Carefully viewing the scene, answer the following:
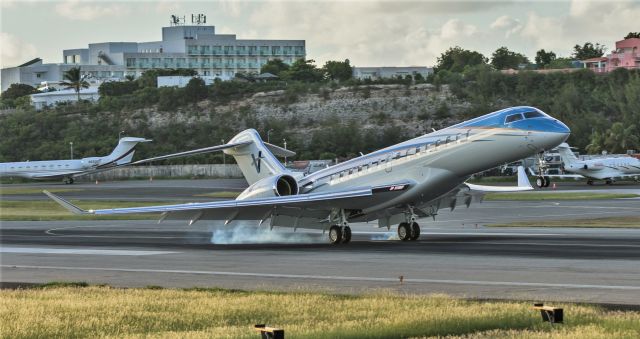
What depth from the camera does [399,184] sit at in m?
33.4

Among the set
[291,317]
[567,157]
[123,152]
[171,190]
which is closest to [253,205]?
[291,317]

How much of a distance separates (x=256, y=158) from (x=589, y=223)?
1522 cm

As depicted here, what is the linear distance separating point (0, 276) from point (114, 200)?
4757cm

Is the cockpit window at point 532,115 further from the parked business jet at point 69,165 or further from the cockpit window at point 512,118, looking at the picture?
the parked business jet at point 69,165

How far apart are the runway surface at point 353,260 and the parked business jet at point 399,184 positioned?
3.53 ft

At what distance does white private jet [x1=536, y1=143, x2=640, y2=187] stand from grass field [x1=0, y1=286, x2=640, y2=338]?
69.2 metres

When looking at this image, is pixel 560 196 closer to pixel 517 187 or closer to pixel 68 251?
pixel 517 187

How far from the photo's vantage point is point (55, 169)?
105438 millimetres

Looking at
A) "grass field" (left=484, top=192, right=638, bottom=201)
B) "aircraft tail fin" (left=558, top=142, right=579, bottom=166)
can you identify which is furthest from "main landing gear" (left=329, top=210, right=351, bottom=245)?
"aircraft tail fin" (left=558, top=142, right=579, bottom=166)

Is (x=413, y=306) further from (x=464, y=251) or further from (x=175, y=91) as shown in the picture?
(x=175, y=91)

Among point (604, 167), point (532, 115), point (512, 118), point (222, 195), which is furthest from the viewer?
point (604, 167)

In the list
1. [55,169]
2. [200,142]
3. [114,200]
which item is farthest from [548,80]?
[114,200]

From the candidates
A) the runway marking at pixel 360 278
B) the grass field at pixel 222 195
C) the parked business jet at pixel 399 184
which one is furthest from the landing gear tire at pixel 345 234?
the grass field at pixel 222 195

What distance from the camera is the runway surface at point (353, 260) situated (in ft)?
69.3
